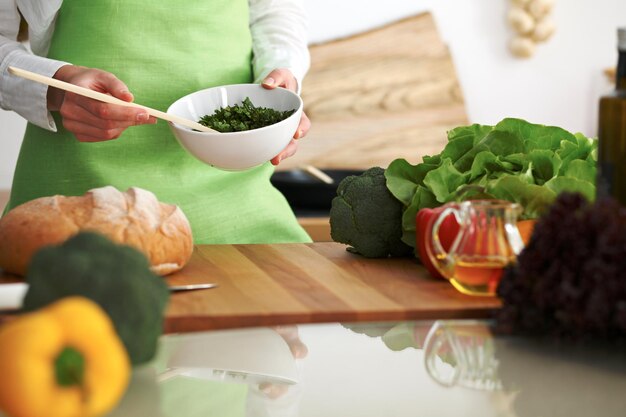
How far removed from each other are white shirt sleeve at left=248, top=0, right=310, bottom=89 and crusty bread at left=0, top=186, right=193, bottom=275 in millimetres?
545

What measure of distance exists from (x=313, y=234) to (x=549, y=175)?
46.4 inches

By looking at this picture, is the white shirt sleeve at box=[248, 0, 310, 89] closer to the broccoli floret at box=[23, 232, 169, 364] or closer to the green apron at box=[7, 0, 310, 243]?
the green apron at box=[7, 0, 310, 243]

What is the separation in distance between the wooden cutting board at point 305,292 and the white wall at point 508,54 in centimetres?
172

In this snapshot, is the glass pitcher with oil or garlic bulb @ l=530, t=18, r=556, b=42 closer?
the glass pitcher with oil

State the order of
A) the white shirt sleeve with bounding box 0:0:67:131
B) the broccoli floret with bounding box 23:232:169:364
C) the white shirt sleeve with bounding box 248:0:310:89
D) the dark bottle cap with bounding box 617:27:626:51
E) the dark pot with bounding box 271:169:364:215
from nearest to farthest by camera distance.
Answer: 1. the broccoli floret with bounding box 23:232:169:364
2. the dark bottle cap with bounding box 617:27:626:51
3. the white shirt sleeve with bounding box 0:0:67:131
4. the white shirt sleeve with bounding box 248:0:310:89
5. the dark pot with bounding box 271:169:364:215

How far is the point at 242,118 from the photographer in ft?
4.55

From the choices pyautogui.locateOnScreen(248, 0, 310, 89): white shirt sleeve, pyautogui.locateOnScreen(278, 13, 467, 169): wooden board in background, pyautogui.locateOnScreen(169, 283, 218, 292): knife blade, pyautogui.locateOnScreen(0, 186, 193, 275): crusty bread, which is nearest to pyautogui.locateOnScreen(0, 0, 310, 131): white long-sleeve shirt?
pyautogui.locateOnScreen(248, 0, 310, 89): white shirt sleeve

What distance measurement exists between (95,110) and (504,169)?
0.60 meters

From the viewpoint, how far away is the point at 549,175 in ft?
3.94

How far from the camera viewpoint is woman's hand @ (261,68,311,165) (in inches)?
58.9

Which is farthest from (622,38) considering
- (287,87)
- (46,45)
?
(46,45)

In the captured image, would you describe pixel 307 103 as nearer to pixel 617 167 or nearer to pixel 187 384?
pixel 617 167

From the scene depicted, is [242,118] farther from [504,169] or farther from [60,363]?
[60,363]

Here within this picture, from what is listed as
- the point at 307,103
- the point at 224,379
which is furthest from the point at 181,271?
the point at 307,103
